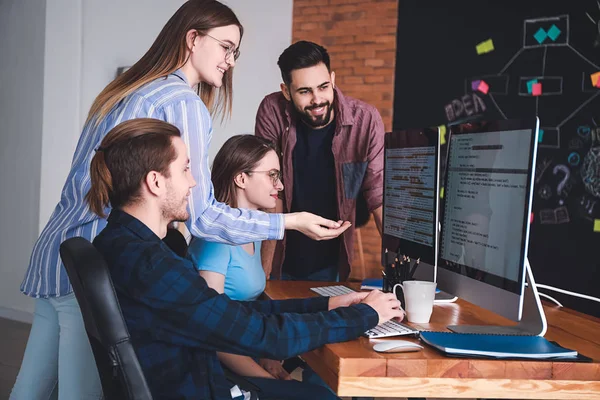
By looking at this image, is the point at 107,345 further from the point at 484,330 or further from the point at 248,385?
the point at 484,330

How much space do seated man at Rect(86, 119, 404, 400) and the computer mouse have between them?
4.0 inches

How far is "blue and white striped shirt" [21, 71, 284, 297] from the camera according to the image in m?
1.64

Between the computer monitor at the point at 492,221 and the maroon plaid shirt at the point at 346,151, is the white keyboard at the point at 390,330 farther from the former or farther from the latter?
the maroon plaid shirt at the point at 346,151

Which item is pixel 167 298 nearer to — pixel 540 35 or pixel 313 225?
pixel 313 225

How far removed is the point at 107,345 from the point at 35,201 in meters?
4.13

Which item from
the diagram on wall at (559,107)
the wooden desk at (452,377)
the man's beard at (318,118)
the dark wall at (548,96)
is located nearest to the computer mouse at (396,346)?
the wooden desk at (452,377)

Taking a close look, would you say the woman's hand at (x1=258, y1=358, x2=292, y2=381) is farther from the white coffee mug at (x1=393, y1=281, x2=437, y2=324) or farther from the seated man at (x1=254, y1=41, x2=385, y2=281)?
the seated man at (x1=254, y1=41, x2=385, y2=281)

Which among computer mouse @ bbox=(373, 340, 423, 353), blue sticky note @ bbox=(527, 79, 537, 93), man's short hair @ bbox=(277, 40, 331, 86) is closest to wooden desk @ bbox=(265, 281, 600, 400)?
computer mouse @ bbox=(373, 340, 423, 353)

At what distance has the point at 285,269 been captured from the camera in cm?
285

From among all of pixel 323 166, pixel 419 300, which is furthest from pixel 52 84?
pixel 419 300

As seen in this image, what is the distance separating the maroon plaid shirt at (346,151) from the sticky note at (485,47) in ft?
8.03

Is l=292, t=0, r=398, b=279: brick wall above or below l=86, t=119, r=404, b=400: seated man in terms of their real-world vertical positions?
above

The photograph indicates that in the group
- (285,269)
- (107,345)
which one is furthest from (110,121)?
(285,269)

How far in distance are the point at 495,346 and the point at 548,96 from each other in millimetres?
3553
